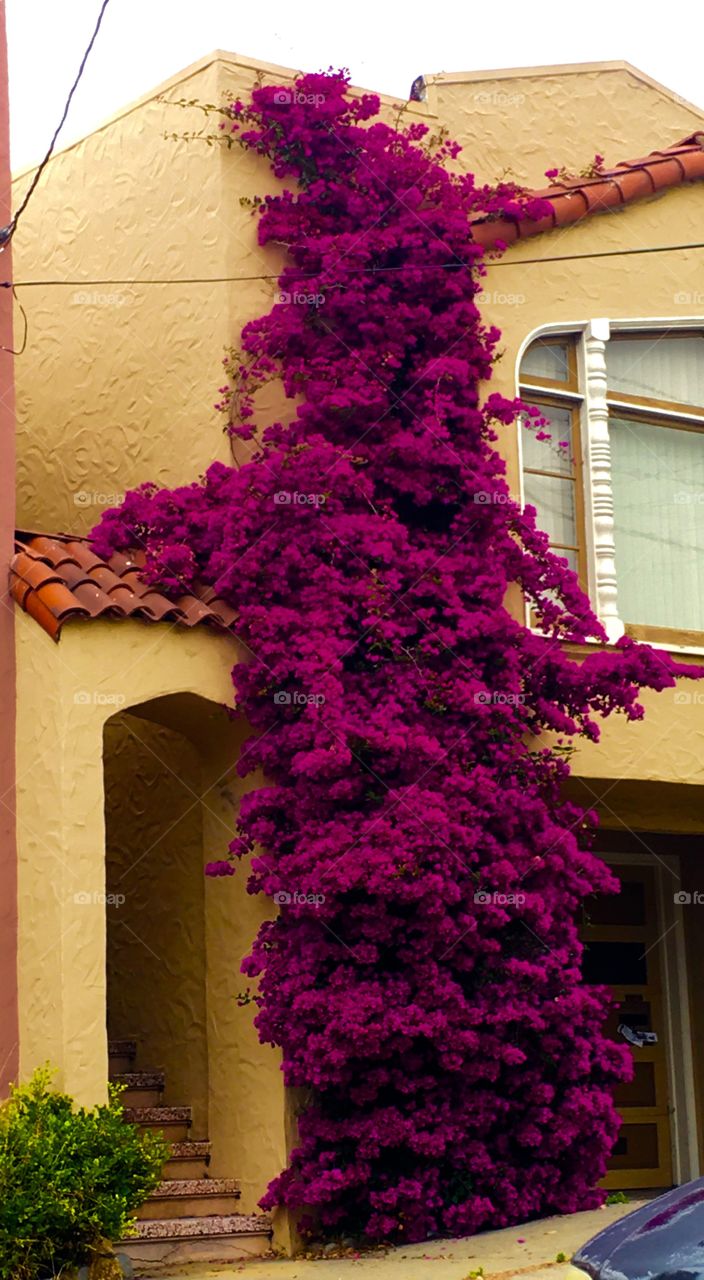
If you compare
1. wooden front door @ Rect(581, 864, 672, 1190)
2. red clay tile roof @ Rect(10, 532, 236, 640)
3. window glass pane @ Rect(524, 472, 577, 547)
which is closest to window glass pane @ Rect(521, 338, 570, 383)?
window glass pane @ Rect(524, 472, 577, 547)

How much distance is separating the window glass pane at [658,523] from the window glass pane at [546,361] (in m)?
0.57

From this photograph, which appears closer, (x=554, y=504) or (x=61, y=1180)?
(x=61, y=1180)

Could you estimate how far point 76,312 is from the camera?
45.9ft

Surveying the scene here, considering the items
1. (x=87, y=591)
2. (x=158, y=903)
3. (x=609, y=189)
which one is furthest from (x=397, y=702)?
(x=609, y=189)

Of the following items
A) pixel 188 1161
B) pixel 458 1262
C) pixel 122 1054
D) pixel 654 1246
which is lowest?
pixel 458 1262

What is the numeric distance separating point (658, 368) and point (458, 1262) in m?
6.70

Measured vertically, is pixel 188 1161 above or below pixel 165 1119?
below

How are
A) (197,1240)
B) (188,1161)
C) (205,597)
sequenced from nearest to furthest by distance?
1. (197,1240)
2. (205,597)
3. (188,1161)

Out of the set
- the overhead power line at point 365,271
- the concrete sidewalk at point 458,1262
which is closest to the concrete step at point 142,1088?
the concrete sidewalk at point 458,1262

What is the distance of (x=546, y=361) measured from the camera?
516 inches

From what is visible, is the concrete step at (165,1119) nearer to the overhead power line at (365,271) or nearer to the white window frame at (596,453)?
the white window frame at (596,453)

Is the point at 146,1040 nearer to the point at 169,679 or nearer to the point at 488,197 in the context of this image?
the point at 169,679

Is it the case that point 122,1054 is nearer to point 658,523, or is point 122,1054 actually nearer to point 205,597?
point 205,597

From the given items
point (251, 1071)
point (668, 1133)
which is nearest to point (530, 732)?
point (251, 1071)
